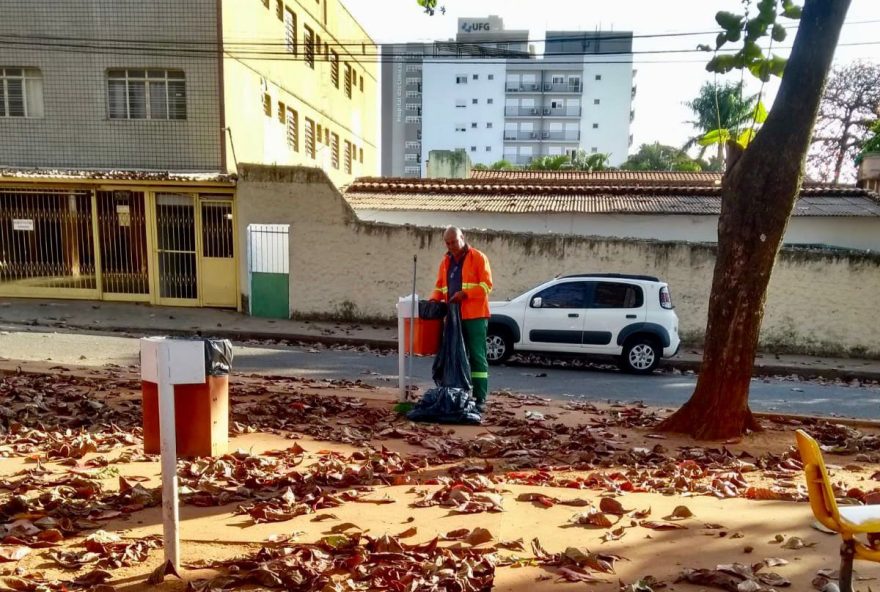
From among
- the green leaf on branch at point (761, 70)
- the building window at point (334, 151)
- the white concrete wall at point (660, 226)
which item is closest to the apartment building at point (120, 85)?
the white concrete wall at point (660, 226)

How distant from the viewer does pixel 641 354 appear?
11.6 metres

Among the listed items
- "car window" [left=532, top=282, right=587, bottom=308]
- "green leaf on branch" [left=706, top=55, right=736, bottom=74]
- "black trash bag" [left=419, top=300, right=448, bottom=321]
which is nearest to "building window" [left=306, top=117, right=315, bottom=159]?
"car window" [left=532, top=282, right=587, bottom=308]

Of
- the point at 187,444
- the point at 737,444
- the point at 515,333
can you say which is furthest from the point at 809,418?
the point at 187,444

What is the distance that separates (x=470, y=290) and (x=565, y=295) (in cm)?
543

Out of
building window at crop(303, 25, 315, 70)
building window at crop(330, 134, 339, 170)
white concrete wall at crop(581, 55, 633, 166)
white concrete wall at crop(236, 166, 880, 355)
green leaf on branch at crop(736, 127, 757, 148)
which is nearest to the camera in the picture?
green leaf on branch at crop(736, 127, 757, 148)

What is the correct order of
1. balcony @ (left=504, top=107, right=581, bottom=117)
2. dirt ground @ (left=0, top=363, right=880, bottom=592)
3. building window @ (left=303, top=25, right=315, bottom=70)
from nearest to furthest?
dirt ground @ (left=0, top=363, right=880, bottom=592), building window @ (left=303, top=25, right=315, bottom=70), balcony @ (left=504, top=107, right=581, bottom=117)

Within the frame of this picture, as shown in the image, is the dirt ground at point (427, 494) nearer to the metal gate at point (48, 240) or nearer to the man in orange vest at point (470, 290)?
the man in orange vest at point (470, 290)

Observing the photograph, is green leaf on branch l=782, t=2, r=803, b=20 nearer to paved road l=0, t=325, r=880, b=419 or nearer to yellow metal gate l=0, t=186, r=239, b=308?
paved road l=0, t=325, r=880, b=419

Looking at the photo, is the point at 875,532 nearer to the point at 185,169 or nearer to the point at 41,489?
the point at 41,489

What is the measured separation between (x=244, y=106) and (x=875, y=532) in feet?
62.3

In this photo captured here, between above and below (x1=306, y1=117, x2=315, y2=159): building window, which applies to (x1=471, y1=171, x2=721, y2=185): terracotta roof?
below

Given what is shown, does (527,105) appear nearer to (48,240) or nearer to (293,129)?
(293,129)

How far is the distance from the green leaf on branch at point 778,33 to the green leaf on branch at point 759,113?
0.60 m

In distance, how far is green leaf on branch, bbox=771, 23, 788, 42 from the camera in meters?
6.30
